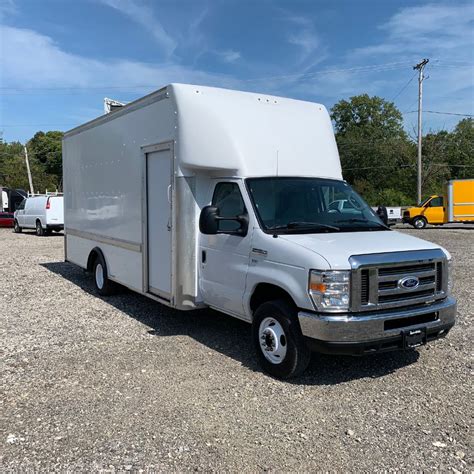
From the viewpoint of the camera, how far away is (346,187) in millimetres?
6355

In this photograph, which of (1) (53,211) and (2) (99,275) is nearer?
(2) (99,275)

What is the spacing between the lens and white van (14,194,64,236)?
2375cm

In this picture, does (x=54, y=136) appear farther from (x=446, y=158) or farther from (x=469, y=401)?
(x=469, y=401)

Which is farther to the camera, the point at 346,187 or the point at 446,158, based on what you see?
the point at 446,158

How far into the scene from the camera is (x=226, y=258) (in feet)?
19.0

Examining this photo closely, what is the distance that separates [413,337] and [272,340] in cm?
137

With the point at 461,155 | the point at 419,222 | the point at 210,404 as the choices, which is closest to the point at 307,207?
the point at 210,404

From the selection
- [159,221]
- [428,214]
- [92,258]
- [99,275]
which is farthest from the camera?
[428,214]

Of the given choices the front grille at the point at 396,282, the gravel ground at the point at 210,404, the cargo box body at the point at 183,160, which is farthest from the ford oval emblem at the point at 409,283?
the cargo box body at the point at 183,160

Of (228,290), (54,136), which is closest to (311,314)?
(228,290)

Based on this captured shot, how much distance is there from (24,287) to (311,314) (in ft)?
25.0

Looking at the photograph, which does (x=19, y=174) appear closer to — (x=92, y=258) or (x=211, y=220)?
(x=92, y=258)

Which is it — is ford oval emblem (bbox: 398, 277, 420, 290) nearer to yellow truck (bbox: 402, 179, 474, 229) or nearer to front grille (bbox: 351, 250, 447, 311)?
front grille (bbox: 351, 250, 447, 311)

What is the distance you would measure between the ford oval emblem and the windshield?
89cm
